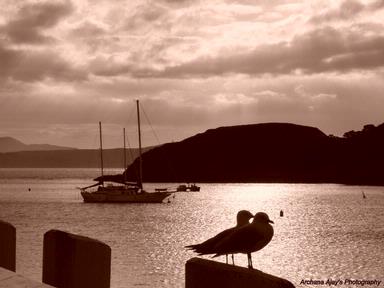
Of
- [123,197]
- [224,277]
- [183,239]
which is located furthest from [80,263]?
[123,197]

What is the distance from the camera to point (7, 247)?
514cm

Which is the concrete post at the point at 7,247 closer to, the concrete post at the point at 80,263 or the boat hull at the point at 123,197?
the concrete post at the point at 80,263

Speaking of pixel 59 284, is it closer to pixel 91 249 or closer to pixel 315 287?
pixel 91 249

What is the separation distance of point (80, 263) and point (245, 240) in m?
0.99

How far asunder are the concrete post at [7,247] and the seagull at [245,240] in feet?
5.27

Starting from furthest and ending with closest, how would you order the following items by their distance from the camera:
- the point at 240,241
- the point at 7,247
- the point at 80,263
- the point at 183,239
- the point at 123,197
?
the point at 123,197 → the point at 183,239 → the point at 7,247 → the point at 240,241 → the point at 80,263

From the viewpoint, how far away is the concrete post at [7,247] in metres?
5.11

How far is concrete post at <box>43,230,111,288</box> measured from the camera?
4.12 m

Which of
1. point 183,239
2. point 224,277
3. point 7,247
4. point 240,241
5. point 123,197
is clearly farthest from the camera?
point 123,197

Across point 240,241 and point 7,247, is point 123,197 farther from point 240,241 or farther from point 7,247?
point 240,241

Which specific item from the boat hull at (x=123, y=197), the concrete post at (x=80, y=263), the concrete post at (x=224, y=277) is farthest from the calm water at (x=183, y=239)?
the concrete post at (x=224, y=277)

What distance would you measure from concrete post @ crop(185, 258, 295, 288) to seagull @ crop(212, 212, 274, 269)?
70cm

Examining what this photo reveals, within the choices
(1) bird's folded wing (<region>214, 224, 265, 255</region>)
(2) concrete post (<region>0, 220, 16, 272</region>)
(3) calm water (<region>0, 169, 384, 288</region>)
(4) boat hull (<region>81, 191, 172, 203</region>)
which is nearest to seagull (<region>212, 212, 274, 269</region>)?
(1) bird's folded wing (<region>214, 224, 265, 255</region>)

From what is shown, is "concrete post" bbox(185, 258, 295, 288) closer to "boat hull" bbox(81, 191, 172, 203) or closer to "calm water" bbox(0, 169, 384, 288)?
"calm water" bbox(0, 169, 384, 288)
